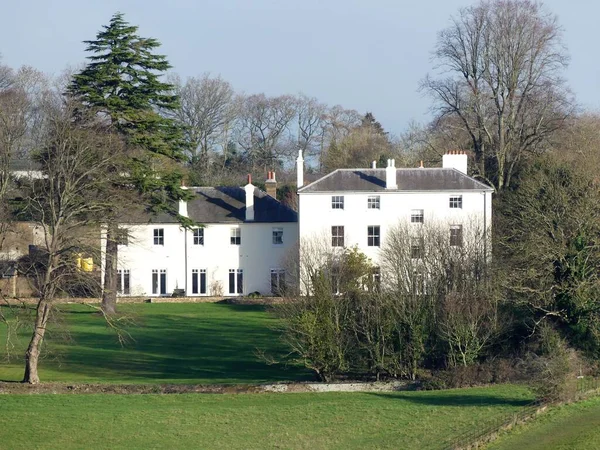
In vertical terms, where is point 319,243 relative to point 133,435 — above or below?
above

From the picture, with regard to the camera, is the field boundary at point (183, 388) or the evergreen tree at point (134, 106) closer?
the field boundary at point (183, 388)

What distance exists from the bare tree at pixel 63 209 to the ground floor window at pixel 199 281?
18670 mm

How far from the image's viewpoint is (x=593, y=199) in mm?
43562

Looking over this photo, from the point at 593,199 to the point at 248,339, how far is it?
1526 cm

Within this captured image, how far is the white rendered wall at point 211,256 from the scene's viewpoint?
197 feet

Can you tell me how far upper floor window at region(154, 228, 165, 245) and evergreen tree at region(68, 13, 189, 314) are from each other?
7.99 meters

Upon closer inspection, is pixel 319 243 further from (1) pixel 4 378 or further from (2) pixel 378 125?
(2) pixel 378 125

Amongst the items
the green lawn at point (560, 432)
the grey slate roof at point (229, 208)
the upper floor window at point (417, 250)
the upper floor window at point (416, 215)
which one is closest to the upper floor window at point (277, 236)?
the grey slate roof at point (229, 208)

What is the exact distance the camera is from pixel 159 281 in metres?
60.3

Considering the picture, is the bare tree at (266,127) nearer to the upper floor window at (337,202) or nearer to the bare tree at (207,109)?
the bare tree at (207,109)

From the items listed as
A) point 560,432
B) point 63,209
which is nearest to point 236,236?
point 63,209

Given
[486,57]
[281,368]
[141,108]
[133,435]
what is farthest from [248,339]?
[486,57]

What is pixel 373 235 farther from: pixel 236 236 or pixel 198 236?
pixel 198 236

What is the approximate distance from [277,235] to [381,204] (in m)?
6.44
